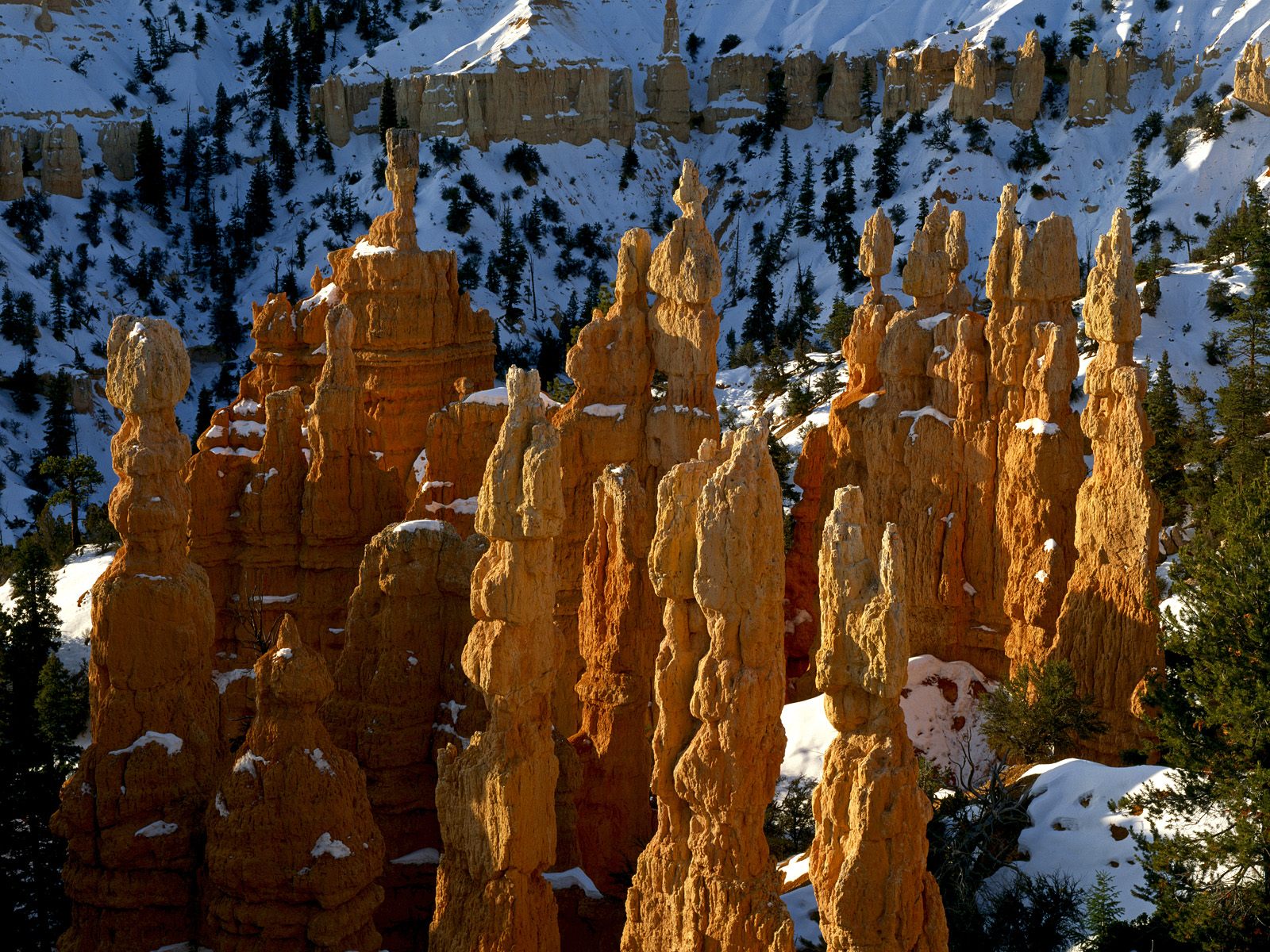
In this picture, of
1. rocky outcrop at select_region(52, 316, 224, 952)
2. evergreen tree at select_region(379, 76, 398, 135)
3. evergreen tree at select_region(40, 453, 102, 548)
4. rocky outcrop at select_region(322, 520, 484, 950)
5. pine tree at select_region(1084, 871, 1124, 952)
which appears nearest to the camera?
pine tree at select_region(1084, 871, 1124, 952)

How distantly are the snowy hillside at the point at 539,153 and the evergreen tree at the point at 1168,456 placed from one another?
34637 millimetres

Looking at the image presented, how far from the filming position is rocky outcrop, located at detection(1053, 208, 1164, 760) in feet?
83.2

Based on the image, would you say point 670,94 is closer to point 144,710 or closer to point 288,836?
point 144,710

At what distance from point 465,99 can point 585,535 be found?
3460 inches

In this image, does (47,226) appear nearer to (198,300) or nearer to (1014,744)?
(198,300)

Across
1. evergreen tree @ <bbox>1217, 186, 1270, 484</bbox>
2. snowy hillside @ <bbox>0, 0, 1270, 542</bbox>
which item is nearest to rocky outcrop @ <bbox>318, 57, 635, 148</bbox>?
snowy hillside @ <bbox>0, 0, 1270, 542</bbox>

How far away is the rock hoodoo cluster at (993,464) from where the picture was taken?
26094 mm

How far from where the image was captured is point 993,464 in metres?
29.7

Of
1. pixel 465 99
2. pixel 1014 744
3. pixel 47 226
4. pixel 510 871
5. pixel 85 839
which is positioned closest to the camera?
pixel 510 871

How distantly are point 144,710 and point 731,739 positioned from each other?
864 centimetres

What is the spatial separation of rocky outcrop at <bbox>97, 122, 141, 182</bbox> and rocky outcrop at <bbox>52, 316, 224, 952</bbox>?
94.9 m

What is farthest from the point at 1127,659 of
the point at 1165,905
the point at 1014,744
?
the point at 1165,905

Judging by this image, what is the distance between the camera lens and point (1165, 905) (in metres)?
18.7

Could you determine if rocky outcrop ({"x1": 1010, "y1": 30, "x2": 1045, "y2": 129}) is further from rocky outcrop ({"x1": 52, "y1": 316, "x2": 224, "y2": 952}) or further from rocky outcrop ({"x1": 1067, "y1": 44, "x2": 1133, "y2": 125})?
rocky outcrop ({"x1": 52, "y1": 316, "x2": 224, "y2": 952})
